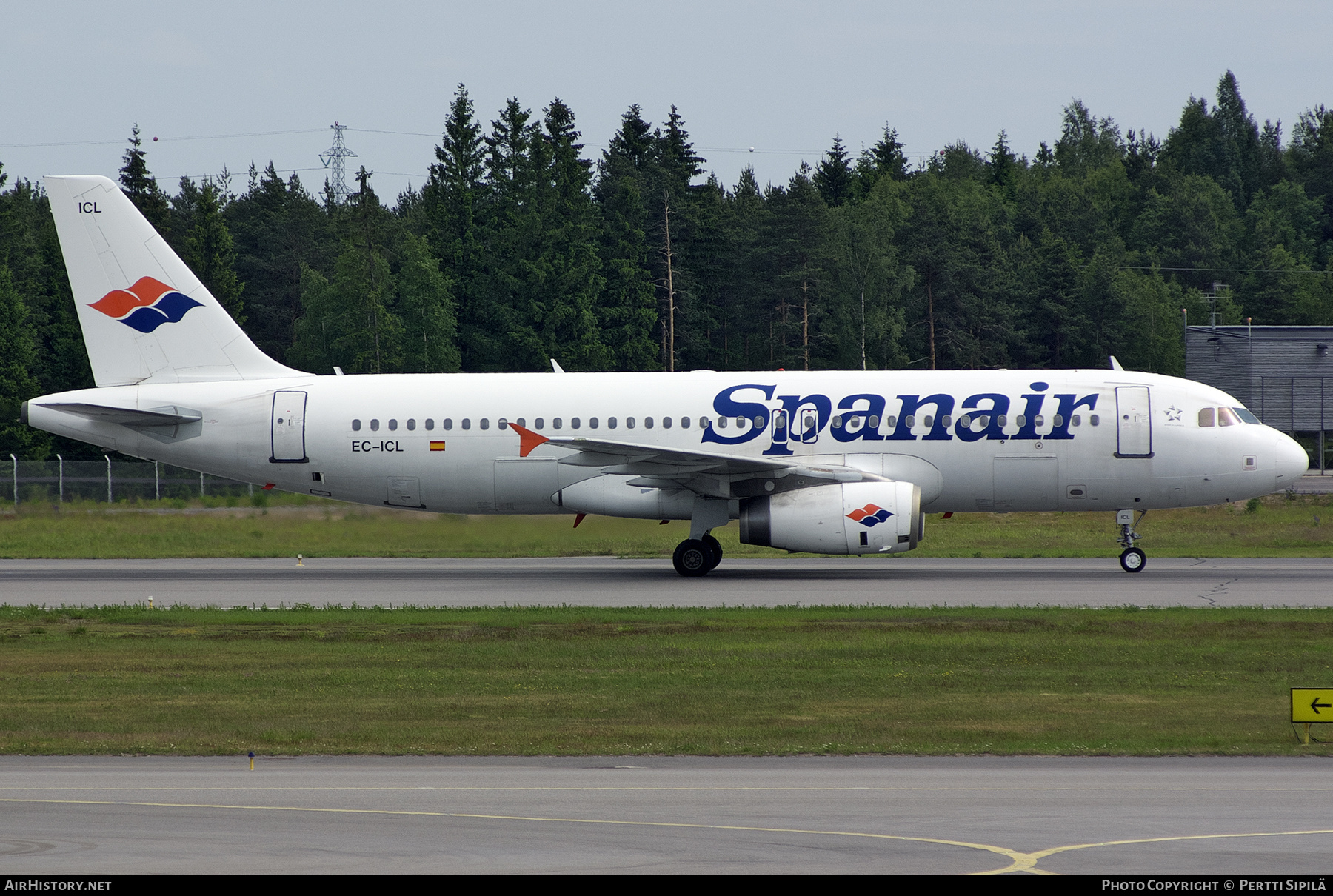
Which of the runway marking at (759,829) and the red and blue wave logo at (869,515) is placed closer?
the runway marking at (759,829)

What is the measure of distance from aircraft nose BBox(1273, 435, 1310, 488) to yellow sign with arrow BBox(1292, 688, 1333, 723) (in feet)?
54.0

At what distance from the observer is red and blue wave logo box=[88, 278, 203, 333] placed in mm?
30688

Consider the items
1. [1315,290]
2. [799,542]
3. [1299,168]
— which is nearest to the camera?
[799,542]

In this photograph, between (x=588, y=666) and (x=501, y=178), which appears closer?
(x=588, y=666)

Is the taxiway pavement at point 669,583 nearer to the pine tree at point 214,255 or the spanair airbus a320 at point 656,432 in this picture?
the spanair airbus a320 at point 656,432

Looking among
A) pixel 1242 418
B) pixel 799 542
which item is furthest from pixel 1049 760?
pixel 1242 418

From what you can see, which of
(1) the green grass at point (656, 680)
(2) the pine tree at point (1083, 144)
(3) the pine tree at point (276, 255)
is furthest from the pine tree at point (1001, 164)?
(1) the green grass at point (656, 680)

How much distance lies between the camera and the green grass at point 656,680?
558 inches

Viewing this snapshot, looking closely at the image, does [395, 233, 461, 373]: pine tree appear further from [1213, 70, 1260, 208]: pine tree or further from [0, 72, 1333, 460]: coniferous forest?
[1213, 70, 1260, 208]: pine tree

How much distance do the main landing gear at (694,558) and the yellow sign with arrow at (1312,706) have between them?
55.2 feet

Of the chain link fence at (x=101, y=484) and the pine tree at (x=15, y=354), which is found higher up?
the pine tree at (x=15, y=354)

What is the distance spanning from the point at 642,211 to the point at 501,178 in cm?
1134

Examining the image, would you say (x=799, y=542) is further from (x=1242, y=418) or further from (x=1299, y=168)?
(x=1299, y=168)

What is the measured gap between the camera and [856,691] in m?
16.9
